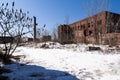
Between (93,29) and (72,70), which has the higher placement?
(93,29)

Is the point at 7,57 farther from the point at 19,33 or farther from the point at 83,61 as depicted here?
the point at 83,61

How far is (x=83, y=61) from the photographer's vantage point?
654 centimetres

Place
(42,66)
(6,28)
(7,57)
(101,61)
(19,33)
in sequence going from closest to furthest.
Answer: (42,66)
(101,61)
(7,57)
(6,28)
(19,33)

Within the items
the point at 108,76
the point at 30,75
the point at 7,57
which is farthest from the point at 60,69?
the point at 7,57

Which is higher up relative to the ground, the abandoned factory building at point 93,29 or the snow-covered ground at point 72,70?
the abandoned factory building at point 93,29

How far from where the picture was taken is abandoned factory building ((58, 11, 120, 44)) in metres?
18.6

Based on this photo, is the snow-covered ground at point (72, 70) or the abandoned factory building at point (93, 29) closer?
the snow-covered ground at point (72, 70)

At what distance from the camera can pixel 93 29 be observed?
2556cm

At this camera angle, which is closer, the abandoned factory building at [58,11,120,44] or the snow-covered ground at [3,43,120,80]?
the snow-covered ground at [3,43,120,80]

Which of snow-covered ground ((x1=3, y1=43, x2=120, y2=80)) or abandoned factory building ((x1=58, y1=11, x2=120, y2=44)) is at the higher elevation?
abandoned factory building ((x1=58, y1=11, x2=120, y2=44))

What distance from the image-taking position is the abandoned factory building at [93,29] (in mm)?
18641

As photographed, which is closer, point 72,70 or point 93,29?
point 72,70

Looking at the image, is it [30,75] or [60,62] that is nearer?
[30,75]

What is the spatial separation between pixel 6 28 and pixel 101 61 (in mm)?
4109
